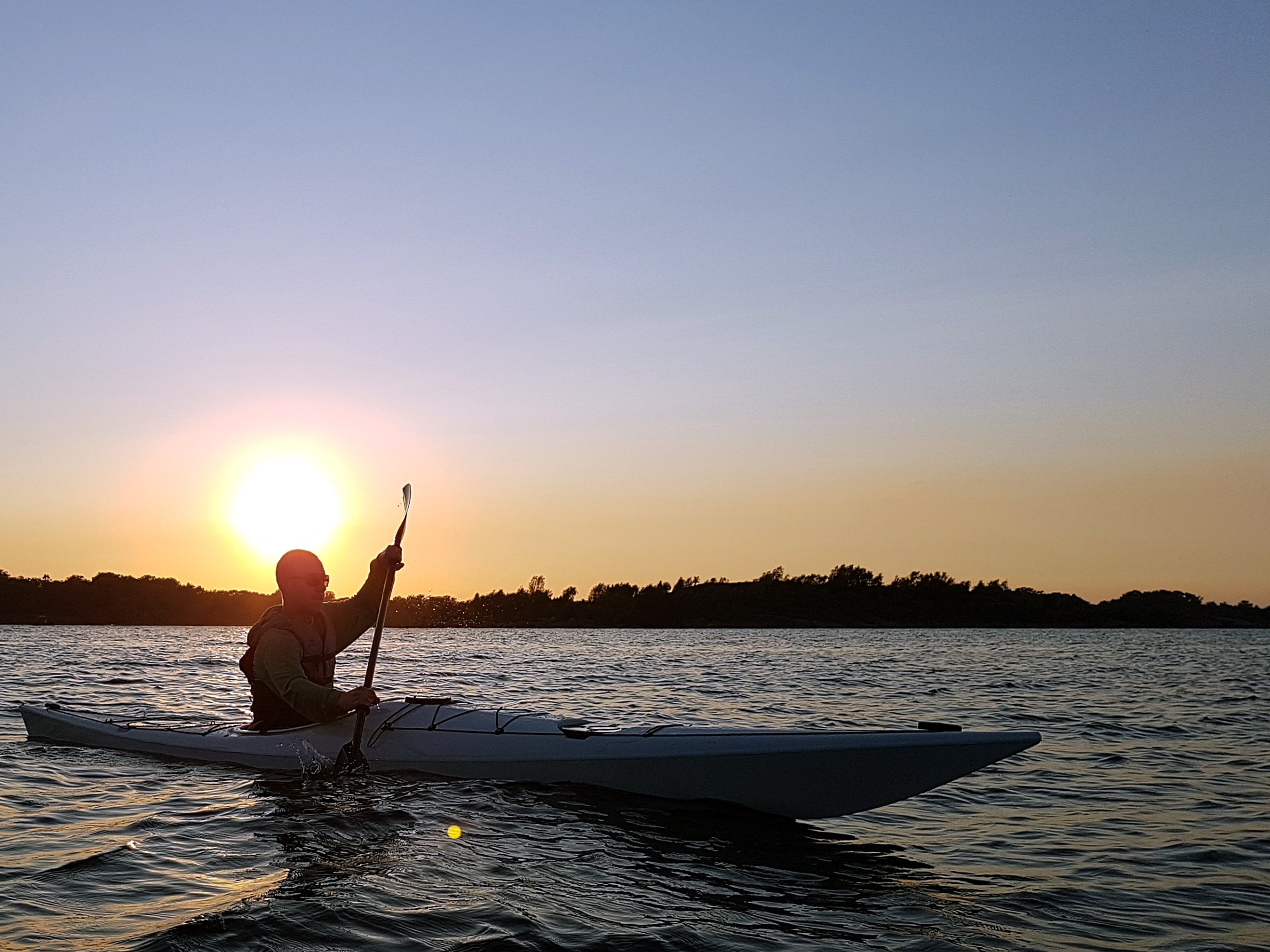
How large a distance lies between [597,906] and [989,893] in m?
2.02

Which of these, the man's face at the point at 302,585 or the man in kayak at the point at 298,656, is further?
the man's face at the point at 302,585

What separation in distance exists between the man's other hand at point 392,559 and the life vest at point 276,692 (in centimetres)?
83

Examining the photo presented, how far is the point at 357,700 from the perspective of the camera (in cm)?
698

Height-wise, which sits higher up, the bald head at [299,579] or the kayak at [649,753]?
the bald head at [299,579]

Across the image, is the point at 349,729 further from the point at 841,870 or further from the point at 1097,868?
the point at 1097,868

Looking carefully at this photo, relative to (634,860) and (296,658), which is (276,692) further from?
(634,860)

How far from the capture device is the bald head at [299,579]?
7.38 metres

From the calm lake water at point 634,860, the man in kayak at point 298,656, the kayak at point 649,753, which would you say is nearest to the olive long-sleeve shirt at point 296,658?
the man in kayak at point 298,656

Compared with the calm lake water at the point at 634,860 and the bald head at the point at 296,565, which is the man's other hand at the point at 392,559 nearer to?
the bald head at the point at 296,565

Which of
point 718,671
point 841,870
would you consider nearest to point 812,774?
point 841,870

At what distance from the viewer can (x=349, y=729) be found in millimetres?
7488

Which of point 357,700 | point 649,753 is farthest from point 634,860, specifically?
point 357,700

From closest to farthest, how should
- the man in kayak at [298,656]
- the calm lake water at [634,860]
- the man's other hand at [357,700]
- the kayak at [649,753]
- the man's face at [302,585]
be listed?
the calm lake water at [634,860], the kayak at [649,753], the man's other hand at [357,700], the man in kayak at [298,656], the man's face at [302,585]

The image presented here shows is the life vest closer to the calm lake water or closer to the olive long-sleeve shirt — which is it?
the olive long-sleeve shirt
